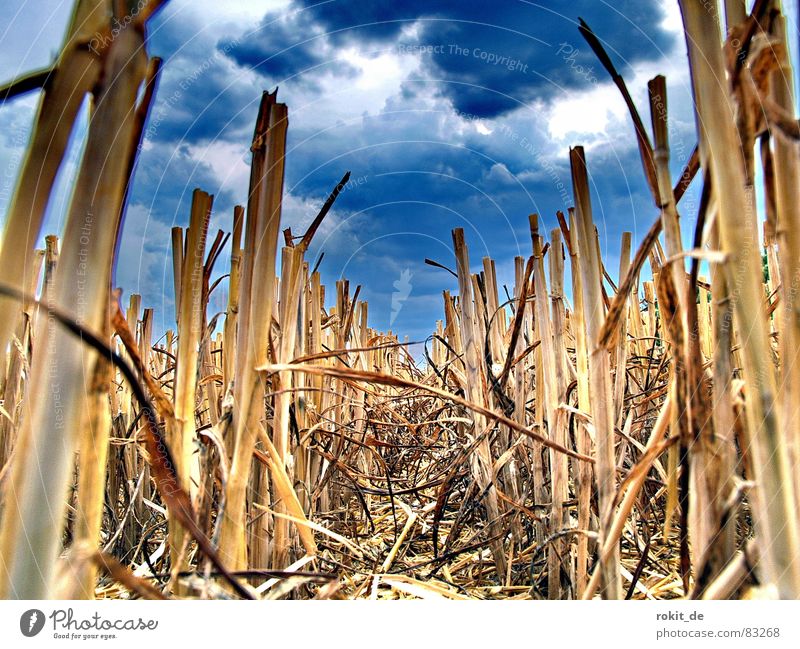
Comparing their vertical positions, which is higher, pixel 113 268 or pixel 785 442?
pixel 113 268

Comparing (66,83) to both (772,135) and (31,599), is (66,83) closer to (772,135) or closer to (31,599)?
(31,599)

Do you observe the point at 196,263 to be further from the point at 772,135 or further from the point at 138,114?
the point at 772,135

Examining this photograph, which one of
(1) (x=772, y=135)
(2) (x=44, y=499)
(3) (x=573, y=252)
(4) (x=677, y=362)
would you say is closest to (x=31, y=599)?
(2) (x=44, y=499)

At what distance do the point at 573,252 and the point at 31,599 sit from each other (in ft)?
2.18

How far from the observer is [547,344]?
34.1 inches

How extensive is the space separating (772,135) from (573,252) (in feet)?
1.16

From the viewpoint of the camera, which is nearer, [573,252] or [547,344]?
[573,252]

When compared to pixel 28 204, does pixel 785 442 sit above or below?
below

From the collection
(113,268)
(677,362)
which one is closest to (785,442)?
(677,362)

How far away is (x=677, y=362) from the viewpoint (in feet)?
1.17
